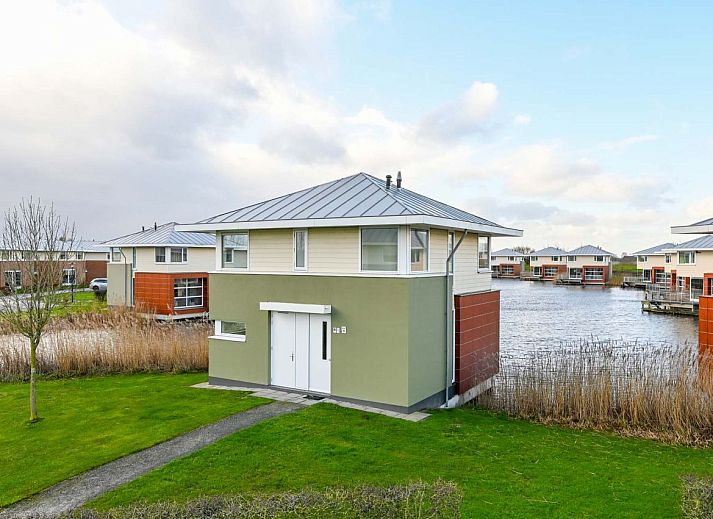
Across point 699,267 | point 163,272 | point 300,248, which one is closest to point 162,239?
point 163,272

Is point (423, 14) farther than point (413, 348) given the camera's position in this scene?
Yes

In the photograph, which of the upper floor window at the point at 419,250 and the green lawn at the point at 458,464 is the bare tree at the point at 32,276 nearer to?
the green lawn at the point at 458,464

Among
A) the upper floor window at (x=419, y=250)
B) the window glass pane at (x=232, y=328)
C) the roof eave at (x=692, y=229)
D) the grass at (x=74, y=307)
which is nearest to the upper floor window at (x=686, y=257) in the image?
the roof eave at (x=692, y=229)

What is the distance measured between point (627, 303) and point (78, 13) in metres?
47.4

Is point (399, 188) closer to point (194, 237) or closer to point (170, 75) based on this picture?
point (170, 75)

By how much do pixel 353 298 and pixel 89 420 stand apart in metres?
6.17

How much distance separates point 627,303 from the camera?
4569 cm

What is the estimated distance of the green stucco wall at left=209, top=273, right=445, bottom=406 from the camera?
10.4 m

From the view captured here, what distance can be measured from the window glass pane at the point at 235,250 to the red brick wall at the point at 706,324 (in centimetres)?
1113

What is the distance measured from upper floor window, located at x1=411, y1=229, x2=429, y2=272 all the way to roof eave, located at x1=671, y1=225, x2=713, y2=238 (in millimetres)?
5048

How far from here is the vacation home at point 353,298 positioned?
10.5 m

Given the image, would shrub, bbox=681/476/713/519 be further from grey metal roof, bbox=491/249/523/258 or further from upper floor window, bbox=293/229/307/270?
grey metal roof, bbox=491/249/523/258

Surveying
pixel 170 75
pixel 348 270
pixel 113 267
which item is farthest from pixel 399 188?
pixel 113 267

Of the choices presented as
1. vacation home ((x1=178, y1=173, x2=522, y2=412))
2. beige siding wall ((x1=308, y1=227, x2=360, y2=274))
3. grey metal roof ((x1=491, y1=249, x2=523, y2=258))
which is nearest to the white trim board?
vacation home ((x1=178, y1=173, x2=522, y2=412))
